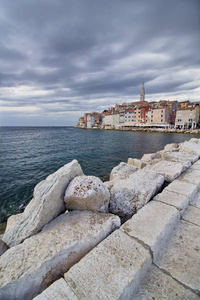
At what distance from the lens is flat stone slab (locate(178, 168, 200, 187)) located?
11.7ft

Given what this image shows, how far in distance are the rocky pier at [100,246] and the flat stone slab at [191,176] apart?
19.5 inches

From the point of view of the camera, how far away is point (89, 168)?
12.2 m

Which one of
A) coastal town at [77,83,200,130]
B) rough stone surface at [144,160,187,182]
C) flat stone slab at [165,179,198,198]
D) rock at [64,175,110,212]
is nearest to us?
rock at [64,175,110,212]

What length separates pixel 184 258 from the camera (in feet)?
5.83

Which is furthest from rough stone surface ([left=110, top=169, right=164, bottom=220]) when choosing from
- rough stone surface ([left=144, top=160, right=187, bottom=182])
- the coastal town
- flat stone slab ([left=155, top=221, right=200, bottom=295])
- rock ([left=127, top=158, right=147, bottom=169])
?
the coastal town

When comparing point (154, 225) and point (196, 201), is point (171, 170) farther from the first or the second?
point (154, 225)

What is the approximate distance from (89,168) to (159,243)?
10.5 meters

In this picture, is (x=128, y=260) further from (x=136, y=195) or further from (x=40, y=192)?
(x=40, y=192)

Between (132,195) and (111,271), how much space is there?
165 centimetres

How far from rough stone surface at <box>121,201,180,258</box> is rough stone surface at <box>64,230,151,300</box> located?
0.15 m

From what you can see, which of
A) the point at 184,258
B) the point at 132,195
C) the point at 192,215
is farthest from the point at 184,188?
the point at 184,258

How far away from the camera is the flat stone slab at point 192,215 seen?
240 cm

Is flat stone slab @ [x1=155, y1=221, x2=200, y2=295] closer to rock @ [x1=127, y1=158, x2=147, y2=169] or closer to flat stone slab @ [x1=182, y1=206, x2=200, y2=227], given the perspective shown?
flat stone slab @ [x1=182, y1=206, x2=200, y2=227]

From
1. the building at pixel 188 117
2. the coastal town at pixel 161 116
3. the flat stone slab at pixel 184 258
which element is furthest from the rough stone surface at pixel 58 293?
the building at pixel 188 117
